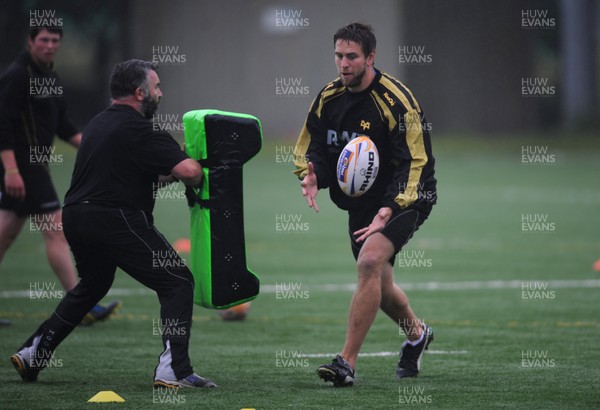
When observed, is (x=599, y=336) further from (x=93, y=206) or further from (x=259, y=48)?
(x=259, y=48)

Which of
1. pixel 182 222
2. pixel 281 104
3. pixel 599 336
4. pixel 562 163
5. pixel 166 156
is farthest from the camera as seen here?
pixel 281 104

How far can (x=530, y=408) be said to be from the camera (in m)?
7.24

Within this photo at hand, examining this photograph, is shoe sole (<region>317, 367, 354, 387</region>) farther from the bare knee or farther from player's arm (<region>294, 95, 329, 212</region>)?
player's arm (<region>294, 95, 329, 212</region>)

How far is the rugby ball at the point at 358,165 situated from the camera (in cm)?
832

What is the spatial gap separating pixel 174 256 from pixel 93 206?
0.63 meters

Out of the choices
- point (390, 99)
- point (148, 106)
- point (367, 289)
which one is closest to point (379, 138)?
point (390, 99)

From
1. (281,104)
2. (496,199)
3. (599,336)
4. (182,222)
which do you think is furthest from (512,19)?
(599,336)

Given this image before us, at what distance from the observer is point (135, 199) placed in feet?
26.2

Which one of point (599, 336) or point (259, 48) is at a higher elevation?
point (259, 48)

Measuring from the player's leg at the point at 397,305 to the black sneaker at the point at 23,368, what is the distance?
8.15 ft

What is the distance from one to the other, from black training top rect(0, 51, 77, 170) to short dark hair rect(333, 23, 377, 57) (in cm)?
342

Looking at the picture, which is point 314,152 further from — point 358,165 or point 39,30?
point 39,30

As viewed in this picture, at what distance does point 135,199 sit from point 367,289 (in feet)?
5.48

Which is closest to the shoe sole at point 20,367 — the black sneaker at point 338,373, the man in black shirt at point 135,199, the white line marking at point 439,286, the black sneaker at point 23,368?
the black sneaker at point 23,368
